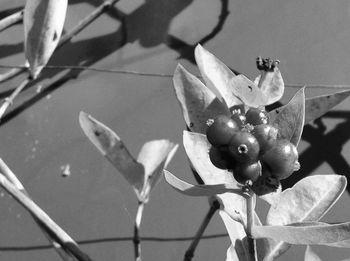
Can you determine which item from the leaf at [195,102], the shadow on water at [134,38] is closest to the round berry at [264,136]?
the leaf at [195,102]

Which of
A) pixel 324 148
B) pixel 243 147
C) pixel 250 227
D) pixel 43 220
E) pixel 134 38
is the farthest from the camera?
pixel 134 38

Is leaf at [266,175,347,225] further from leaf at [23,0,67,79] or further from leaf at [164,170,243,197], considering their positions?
leaf at [23,0,67,79]

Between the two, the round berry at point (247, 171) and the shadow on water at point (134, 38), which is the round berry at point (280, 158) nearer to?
the round berry at point (247, 171)

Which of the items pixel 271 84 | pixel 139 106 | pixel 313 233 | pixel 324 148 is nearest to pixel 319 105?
pixel 271 84

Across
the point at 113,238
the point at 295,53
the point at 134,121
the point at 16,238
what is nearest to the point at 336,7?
the point at 295,53

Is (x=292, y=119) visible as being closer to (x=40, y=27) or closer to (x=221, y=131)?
(x=221, y=131)

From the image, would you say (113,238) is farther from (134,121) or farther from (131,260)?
(134,121)
